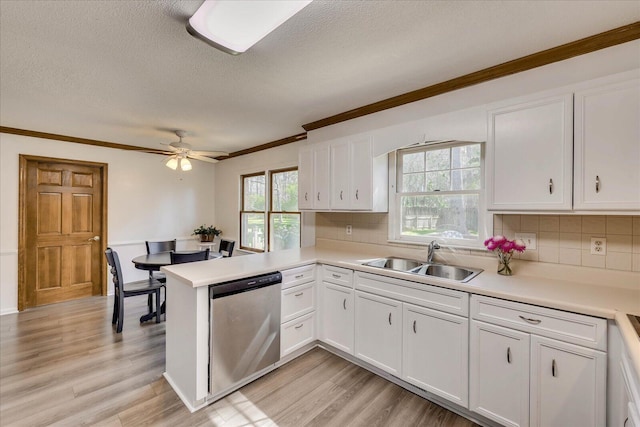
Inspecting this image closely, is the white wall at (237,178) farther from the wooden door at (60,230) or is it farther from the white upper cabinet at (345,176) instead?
the wooden door at (60,230)

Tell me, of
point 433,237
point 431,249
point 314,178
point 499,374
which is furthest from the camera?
point 314,178

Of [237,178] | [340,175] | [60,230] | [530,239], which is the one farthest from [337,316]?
[60,230]

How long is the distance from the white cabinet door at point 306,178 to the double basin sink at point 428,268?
1.09 metres

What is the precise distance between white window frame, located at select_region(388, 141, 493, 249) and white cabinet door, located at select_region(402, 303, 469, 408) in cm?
77

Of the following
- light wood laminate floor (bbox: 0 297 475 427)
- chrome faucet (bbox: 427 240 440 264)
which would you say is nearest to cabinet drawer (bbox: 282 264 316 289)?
light wood laminate floor (bbox: 0 297 475 427)

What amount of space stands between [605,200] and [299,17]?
201cm

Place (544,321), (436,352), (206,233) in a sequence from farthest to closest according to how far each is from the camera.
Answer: (206,233) < (436,352) < (544,321)

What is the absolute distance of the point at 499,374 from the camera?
5.55 ft

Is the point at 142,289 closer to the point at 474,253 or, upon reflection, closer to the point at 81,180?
the point at 81,180

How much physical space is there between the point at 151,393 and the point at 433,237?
2625mm

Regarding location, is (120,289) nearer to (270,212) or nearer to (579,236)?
(270,212)

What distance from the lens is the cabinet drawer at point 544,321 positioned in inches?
55.4

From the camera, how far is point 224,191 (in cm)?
551

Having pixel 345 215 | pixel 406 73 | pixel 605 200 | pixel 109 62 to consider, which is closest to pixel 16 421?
pixel 109 62
